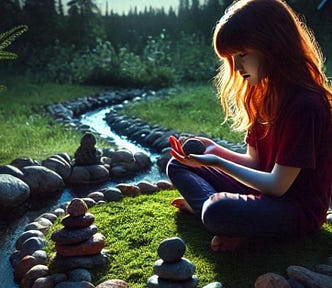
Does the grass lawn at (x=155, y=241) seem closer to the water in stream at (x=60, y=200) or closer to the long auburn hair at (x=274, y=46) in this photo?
the water in stream at (x=60, y=200)

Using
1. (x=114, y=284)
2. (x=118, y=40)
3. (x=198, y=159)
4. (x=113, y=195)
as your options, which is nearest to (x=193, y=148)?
(x=198, y=159)

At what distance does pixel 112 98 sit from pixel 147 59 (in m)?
2.42

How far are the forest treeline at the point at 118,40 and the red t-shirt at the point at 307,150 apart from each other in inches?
301

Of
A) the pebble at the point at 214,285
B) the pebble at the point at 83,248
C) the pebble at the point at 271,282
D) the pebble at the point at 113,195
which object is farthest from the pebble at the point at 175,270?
the pebble at the point at 113,195

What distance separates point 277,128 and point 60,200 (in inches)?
86.5

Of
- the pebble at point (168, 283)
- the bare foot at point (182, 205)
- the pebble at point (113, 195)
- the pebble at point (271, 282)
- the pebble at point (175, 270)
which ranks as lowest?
the pebble at point (113, 195)

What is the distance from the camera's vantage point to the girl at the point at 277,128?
8.16ft

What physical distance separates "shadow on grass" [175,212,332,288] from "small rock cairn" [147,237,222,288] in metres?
0.19

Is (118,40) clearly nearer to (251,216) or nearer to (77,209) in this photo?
(77,209)

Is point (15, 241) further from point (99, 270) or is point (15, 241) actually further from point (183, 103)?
point (183, 103)

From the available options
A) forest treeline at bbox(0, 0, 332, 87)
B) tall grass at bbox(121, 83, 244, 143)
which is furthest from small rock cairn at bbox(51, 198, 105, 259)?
forest treeline at bbox(0, 0, 332, 87)

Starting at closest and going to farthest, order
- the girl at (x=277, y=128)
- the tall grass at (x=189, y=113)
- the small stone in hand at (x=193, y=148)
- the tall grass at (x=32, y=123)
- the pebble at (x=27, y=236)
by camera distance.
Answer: the girl at (x=277, y=128) < the small stone in hand at (x=193, y=148) < the pebble at (x=27, y=236) < the tall grass at (x=32, y=123) < the tall grass at (x=189, y=113)

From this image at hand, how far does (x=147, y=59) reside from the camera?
36.5 ft

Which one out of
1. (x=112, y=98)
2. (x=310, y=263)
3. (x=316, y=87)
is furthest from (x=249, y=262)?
(x=112, y=98)
